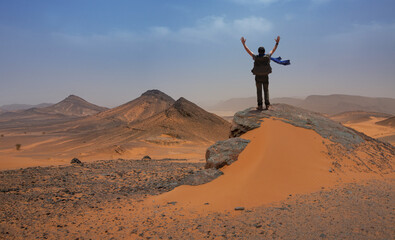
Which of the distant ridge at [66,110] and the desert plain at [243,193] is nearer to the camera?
the desert plain at [243,193]

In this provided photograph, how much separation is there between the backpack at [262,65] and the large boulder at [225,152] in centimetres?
211

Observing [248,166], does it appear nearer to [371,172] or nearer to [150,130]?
[371,172]

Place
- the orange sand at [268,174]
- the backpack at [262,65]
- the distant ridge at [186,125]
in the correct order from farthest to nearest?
the distant ridge at [186,125] < the backpack at [262,65] < the orange sand at [268,174]

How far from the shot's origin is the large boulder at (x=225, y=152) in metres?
5.22

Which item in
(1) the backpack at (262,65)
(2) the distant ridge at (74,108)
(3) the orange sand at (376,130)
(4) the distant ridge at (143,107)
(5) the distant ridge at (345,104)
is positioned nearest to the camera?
(1) the backpack at (262,65)

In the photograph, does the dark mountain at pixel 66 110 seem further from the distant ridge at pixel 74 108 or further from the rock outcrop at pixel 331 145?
the rock outcrop at pixel 331 145

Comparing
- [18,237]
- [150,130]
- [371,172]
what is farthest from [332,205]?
[150,130]

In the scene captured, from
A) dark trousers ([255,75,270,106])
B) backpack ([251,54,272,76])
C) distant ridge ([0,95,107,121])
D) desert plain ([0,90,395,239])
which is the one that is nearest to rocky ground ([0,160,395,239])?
desert plain ([0,90,395,239])

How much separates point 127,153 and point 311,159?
11477 millimetres

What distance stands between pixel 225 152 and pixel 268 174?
3.68 feet

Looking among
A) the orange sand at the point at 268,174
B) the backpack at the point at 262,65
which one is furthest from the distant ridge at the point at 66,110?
the orange sand at the point at 268,174

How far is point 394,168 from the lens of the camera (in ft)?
17.5

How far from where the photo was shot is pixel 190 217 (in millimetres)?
3658

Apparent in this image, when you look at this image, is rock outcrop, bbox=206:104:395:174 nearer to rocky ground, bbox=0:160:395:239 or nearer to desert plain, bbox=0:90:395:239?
desert plain, bbox=0:90:395:239
